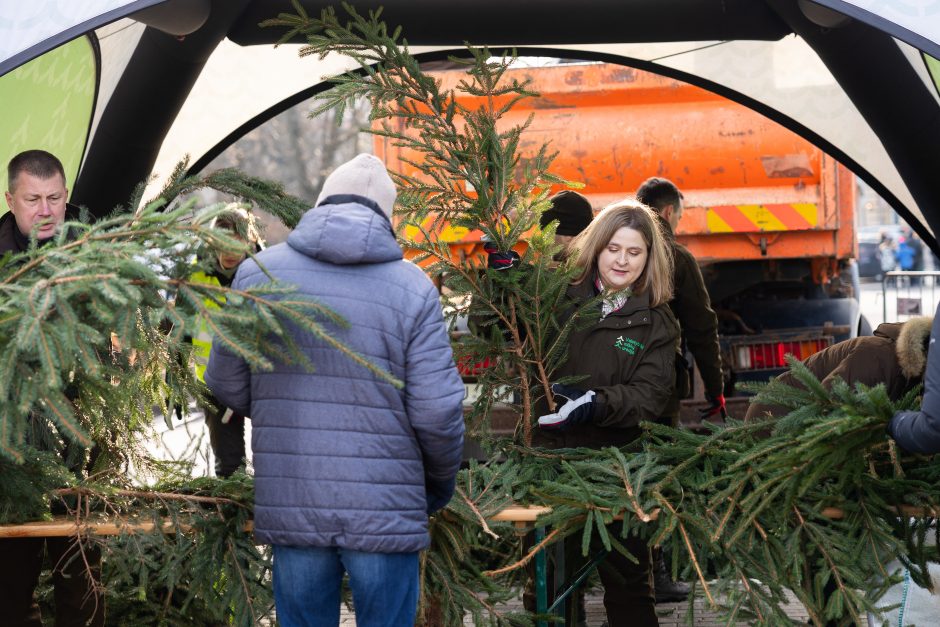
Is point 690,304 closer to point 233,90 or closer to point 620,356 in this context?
point 620,356

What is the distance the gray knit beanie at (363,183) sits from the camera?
334 centimetres

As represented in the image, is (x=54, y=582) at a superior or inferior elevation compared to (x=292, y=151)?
inferior

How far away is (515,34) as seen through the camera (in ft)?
17.3

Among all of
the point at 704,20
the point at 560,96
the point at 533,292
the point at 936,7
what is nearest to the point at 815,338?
the point at 560,96

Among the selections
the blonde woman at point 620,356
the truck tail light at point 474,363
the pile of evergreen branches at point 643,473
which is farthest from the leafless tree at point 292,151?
the blonde woman at point 620,356

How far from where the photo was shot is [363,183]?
3338 mm

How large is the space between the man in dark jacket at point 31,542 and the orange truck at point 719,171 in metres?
3.91

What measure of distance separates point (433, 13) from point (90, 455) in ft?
7.92

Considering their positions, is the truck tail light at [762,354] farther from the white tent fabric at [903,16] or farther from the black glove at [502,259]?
the white tent fabric at [903,16]

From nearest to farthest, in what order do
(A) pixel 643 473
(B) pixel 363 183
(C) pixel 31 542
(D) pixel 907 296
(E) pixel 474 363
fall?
(B) pixel 363 183 → (C) pixel 31 542 → (A) pixel 643 473 → (E) pixel 474 363 → (D) pixel 907 296

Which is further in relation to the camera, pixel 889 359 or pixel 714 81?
pixel 714 81

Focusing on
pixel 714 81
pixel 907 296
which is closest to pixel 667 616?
pixel 714 81

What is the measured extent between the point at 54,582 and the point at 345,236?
195cm

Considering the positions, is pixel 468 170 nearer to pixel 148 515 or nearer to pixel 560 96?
pixel 148 515
